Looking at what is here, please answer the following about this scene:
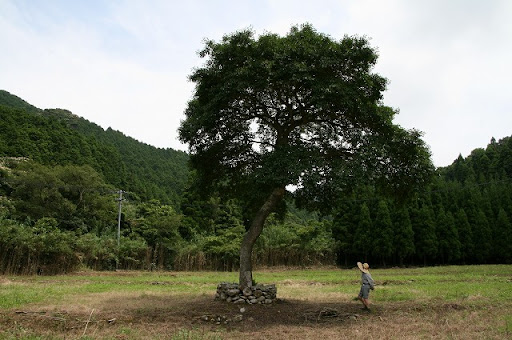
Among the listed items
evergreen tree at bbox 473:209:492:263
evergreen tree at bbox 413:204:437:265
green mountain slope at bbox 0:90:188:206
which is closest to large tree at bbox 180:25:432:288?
evergreen tree at bbox 413:204:437:265

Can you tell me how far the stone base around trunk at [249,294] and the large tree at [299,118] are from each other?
0.29m

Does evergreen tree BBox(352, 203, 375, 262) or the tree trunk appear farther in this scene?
evergreen tree BBox(352, 203, 375, 262)

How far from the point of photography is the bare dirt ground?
8664 mm

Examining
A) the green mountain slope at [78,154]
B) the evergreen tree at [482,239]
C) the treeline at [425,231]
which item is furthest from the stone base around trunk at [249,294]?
the green mountain slope at [78,154]

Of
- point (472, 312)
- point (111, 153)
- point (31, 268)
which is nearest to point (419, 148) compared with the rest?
point (472, 312)

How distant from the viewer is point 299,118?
49.1 feet

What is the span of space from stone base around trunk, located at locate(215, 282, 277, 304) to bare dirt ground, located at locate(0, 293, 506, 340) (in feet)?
1.12

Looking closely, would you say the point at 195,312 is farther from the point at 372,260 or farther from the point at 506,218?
the point at 506,218

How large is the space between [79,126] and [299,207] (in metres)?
76.8

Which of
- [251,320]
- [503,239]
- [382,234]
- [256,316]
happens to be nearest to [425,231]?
[382,234]

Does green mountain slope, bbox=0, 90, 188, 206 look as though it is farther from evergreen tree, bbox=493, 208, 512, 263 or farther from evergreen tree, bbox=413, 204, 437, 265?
evergreen tree, bbox=493, 208, 512, 263

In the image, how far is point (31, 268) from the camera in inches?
1033

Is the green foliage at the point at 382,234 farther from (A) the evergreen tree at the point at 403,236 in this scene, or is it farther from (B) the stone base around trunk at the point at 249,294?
(B) the stone base around trunk at the point at 249,294

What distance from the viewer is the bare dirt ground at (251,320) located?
8.66 m
